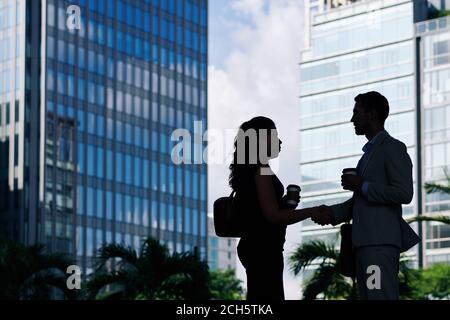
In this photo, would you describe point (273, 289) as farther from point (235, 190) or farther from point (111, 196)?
point (111, 196)

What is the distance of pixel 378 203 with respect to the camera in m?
7.24

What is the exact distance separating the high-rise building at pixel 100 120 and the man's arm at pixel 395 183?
293ft

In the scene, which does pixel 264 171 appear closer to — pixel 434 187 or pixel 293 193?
pixel 293 193

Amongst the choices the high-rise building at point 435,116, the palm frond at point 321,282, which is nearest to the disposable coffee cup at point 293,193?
the palm frond at point 321,282

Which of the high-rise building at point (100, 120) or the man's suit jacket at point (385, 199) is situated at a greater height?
the high-rise building at point (100, 120)

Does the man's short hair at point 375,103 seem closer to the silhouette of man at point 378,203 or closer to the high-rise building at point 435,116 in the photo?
the silhouette of man at point 378,203

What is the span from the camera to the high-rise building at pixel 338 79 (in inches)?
4791

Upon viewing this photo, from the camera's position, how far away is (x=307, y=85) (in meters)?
128

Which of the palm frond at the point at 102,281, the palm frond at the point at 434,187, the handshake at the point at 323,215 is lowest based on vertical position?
the palm frond at the point at 102,281

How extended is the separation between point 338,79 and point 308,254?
100689mm

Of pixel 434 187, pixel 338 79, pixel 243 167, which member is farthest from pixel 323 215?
pixel 338 79

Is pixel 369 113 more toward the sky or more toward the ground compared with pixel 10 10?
more toward the ground
